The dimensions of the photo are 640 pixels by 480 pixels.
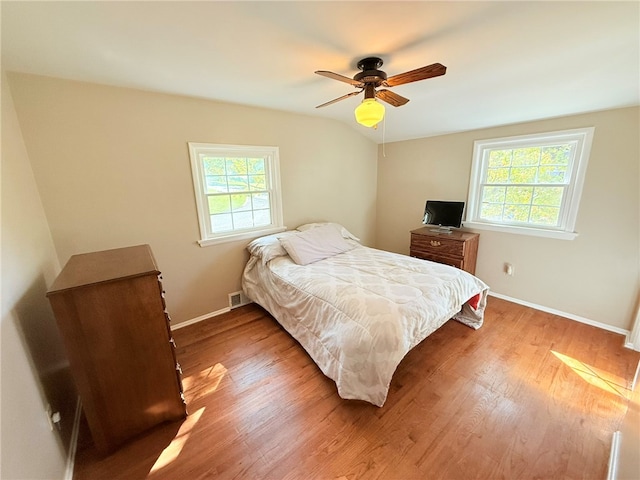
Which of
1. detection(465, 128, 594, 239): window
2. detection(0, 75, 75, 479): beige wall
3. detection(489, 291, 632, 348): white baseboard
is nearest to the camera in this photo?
detection(0, 75, 75, 479): beige wall

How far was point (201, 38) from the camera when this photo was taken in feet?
4.86

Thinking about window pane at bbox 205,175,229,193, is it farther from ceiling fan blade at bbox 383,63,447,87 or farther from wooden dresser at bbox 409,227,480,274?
wooden dresser at bbox 409,227,480,274

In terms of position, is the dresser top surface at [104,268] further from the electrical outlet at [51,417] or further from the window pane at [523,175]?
the window pane at [523,175]

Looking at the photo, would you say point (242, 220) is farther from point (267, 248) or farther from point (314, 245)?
point (314, 245)

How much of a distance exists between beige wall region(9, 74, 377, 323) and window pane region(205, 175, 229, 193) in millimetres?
205

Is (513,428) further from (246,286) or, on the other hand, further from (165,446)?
(246,286)

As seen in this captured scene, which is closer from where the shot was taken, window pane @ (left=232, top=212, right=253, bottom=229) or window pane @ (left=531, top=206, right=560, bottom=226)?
window pane @ (left=531, top=206, right=560, bottom=226)

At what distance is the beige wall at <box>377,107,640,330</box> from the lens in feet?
7.43

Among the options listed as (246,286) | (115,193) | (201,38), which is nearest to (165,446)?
(246,286)

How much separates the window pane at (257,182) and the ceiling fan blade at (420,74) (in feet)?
5.67

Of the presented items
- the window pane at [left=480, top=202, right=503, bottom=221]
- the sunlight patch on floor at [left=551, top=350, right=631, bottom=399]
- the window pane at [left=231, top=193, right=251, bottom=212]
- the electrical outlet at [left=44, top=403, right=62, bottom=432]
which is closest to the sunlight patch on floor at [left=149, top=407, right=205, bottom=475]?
the electrical outlet at [left=44, top=403, right=62, bottom=432]

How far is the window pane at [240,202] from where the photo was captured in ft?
9.23

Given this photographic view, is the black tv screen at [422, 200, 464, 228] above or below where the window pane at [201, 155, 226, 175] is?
below

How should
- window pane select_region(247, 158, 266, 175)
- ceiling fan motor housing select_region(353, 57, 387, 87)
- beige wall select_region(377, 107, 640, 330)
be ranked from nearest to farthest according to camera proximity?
1. ceiling fan motor housing select_region(353, 57, 387, 87)
2. beige wall select_region(377, 107, 640, 330)
3. window pane select_region(247, 158, 266, 175)
